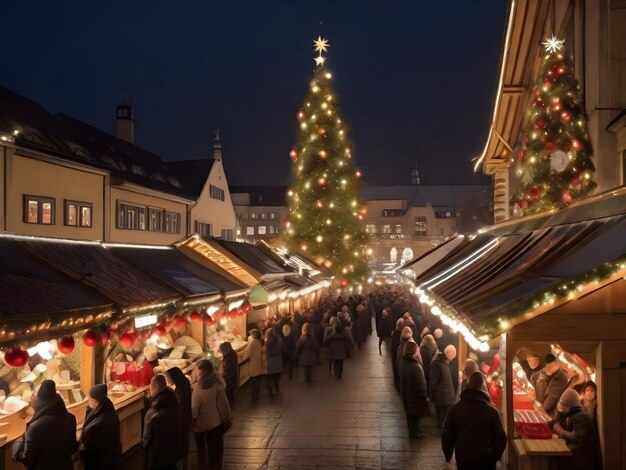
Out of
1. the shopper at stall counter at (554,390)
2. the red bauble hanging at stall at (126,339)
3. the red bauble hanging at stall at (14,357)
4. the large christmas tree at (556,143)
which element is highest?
the large christmas tree at (556,143)

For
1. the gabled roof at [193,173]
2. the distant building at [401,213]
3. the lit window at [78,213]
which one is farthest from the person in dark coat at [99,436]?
the distant building at [401,213]

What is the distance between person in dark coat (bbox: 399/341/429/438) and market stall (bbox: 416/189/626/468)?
241cm

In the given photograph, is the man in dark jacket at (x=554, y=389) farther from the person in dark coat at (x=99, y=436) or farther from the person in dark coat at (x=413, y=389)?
the person in dark coat at (x=99, y=436)

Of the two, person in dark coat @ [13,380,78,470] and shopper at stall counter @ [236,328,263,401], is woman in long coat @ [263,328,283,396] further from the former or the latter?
person in dark coat @ [13,380,78,470]

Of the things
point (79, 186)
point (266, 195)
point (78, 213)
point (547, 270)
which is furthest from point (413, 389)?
point (266, 195)

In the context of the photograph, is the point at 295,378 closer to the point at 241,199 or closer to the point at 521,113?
the point at 521,113

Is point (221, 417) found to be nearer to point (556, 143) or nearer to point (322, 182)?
point (556, 143)

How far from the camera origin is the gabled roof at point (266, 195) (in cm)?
9069

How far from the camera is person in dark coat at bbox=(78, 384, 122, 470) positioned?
311 inches

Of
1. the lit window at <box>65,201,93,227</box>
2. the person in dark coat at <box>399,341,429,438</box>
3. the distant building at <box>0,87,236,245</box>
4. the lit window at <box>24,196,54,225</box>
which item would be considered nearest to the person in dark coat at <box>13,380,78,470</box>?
the person in dark coat at <box>399,341,429,438</box>

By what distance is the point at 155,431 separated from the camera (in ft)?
27.7

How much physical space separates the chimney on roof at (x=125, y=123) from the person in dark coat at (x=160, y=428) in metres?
36.1

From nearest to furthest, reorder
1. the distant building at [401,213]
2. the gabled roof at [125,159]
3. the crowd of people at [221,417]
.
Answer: the crowd of people at [221,417]
the gabled roof at [125,159]
the distant building at [401,213]

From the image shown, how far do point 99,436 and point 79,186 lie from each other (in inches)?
812
